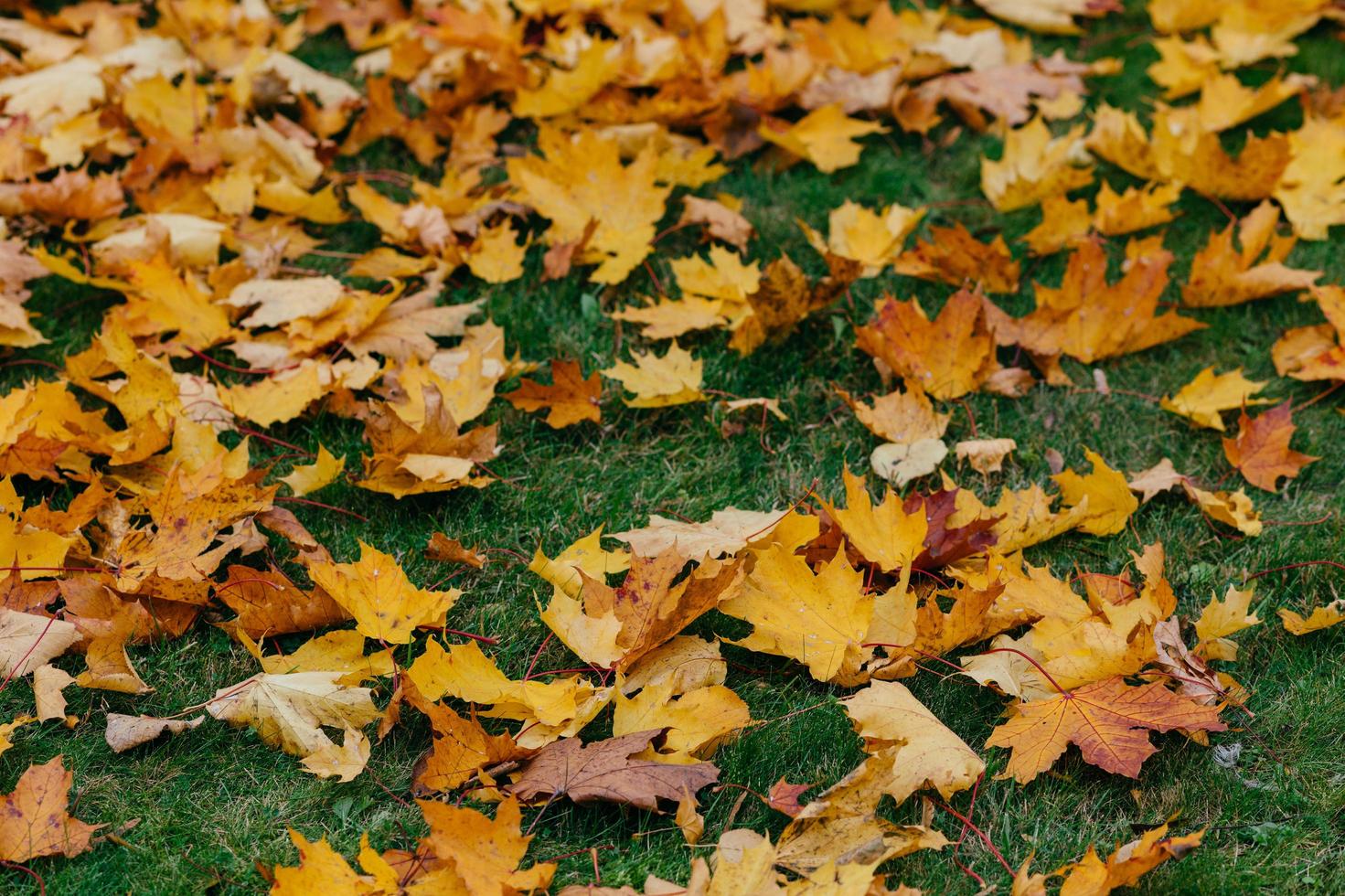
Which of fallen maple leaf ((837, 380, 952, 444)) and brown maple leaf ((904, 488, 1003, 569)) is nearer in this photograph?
brown maple leaf ((904, 488, 1003, 569))

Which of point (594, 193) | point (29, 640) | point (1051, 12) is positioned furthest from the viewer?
point (1051, 12)

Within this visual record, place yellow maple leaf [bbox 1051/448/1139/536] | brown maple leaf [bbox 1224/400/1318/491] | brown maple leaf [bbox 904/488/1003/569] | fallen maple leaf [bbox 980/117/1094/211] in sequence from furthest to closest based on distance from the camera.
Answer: fallen maple leaf [bbox 980/117/1094/211]
brown maple leaf [bbox 1224/400/1318/491]
yellow maple leaf [bbox 1051/448/1139/536]
brown maple leaf [bbox 904/488/1003/569]

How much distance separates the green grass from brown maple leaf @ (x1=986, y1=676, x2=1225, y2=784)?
6cm

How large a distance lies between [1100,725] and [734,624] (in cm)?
62

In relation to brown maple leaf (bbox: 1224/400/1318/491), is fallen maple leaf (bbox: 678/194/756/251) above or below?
above

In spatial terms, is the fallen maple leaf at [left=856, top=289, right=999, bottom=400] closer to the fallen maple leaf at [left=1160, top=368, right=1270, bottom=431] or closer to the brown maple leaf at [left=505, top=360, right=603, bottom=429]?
the fallen maple leaf at [left=1160, top=368, right=1270, bottom=431]

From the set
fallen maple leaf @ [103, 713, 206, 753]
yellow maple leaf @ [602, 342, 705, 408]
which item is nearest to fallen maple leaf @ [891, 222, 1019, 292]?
yellow maple leaf @ [602, 342, 705, 408]

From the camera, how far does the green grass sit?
1.76 m

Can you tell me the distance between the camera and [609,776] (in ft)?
5.81

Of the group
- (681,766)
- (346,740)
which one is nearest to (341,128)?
(346,740)

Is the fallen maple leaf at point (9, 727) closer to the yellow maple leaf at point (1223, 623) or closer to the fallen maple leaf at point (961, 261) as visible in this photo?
the yellow maple leaf at point (1223, 623)

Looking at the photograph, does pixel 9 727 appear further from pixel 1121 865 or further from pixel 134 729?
pixel 1121 865

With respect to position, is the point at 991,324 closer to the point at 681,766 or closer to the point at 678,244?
the point at 678,244

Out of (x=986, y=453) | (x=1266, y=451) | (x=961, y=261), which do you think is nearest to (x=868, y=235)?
(x=961, y=261)
